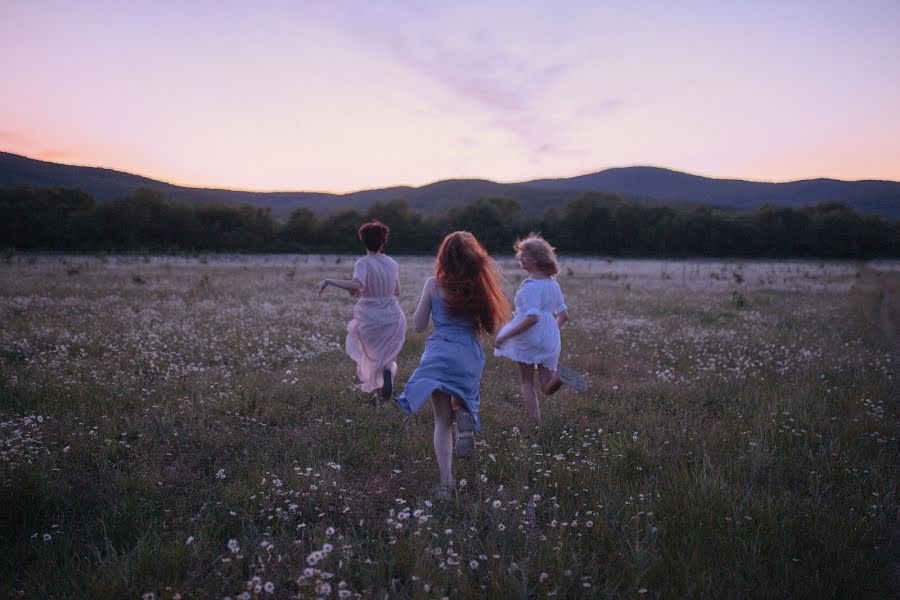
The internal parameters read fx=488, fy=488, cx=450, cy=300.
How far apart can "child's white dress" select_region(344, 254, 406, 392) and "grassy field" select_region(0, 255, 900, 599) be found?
49 centimetres

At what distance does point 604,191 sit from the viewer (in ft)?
552

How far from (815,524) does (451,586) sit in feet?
9.58

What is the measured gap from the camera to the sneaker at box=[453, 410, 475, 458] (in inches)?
167

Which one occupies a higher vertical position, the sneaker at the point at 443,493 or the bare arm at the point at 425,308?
the bare arm at the point at 425,308

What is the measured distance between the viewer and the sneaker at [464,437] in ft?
14.0

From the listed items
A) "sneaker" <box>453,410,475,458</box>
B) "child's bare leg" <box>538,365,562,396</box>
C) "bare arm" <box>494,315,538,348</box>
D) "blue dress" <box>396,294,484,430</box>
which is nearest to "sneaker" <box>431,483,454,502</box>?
"sneaker" <box>453,410,475,458</box>

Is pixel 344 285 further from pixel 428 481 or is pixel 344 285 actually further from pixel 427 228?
pixel 427 228

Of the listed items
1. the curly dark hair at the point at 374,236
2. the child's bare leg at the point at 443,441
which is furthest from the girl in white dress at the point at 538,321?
the curly dark hair at the point at 374,236

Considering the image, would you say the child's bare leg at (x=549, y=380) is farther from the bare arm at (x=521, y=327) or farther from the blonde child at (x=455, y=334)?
the blonde child at (x=455, y=334)

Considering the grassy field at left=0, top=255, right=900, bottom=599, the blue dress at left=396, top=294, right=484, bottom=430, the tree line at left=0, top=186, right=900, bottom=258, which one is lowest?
the grassy field at left=0, top=255, right=900, bottom=599

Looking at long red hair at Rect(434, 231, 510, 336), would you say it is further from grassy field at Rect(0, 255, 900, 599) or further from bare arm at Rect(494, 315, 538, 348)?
grassy field at Rect(0, 255, 900, 599)

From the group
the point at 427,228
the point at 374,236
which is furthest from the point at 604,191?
the point at 374,236

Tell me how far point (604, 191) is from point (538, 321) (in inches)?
6866

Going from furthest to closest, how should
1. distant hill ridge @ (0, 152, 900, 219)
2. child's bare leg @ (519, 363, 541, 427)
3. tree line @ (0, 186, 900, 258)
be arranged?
distant hill ridge @ (0, 152, 900, 219), tree line @ (0, 186, 900, 258), child's bare leg @ (519, 363, 541, 427)
